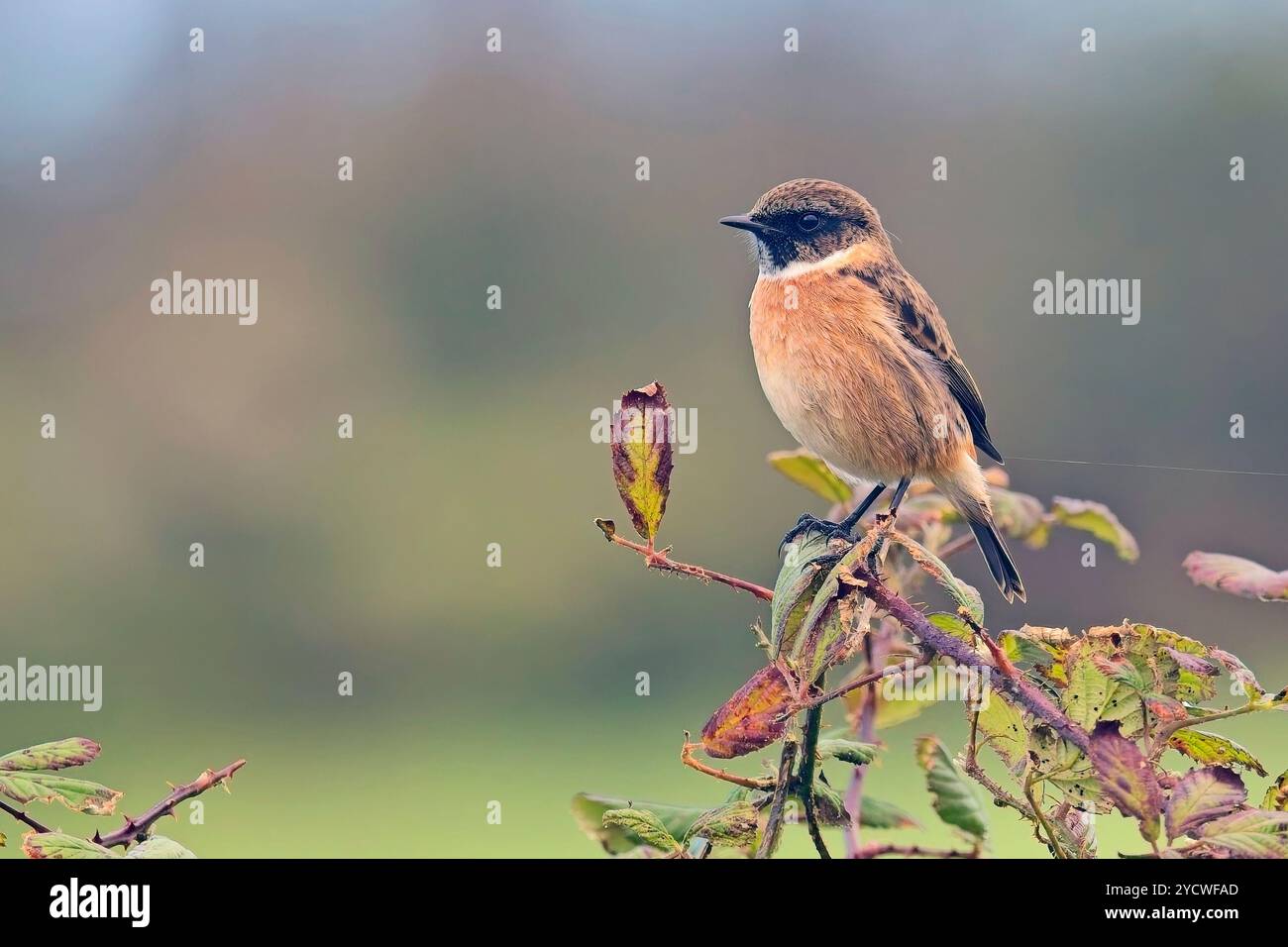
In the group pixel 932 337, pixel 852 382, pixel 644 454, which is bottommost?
pixel 644 454

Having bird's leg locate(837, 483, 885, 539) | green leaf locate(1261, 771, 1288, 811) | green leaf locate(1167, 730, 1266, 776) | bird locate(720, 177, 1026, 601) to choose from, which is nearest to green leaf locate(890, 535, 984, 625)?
green leaf locate(1167, 730, 1266, 776)

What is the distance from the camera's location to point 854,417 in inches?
134

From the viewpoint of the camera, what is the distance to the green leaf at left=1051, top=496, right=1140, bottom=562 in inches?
77.6

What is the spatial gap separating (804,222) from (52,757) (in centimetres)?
282

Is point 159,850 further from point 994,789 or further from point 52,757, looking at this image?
point 994,789

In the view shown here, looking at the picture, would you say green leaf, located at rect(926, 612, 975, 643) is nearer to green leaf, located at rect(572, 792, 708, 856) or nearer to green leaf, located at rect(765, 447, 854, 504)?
green leaf, located at rect(572, 792, 708, 856)

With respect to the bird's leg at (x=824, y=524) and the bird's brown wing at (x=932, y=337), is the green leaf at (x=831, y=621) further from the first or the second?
the bird's brown wing at (x=932, y=337)

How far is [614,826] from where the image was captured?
63.4 inches

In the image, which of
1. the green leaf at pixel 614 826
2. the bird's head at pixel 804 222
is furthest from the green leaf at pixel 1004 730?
the bird's head at pixel 804 222

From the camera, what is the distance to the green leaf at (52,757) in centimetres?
137

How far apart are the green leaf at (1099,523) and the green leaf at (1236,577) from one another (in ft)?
1.42

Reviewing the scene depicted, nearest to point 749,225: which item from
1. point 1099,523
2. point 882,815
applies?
point 1099,523

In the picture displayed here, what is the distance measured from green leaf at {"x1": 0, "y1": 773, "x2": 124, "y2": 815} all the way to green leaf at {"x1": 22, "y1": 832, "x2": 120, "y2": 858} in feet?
0.21

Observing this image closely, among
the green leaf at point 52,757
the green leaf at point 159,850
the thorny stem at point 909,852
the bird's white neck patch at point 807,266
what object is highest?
the bird's white neck patch at point 807,266
